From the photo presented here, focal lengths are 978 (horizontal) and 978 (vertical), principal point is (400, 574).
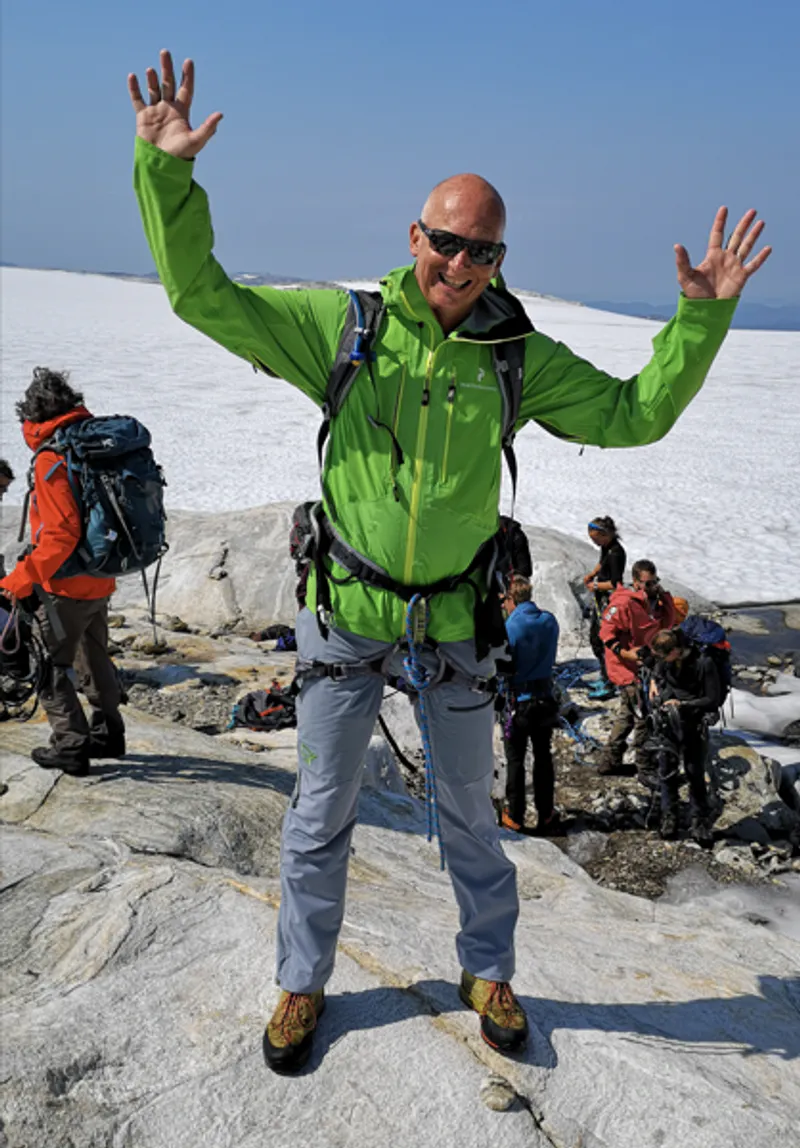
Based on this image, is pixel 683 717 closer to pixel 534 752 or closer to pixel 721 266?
pixel 534 752

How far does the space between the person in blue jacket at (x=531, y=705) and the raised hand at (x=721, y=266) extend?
5313 mm

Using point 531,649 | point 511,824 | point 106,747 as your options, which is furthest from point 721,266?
point 511,824

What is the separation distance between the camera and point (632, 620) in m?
9.81

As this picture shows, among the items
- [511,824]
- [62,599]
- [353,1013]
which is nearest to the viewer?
[353,1013]

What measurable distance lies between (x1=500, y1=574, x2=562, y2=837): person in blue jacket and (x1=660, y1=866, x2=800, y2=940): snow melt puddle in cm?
129

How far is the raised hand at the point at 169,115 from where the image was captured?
9.35 ft

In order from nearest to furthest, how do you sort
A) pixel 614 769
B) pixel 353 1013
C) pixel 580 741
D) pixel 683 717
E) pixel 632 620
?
pixel 353 1013 < pixel 683 717 < pixel 632 620 < pixel 614 769 < pixel 580 741

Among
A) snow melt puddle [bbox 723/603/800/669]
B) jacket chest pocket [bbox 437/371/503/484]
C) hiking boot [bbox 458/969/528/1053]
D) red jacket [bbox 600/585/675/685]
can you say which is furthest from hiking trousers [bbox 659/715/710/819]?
jacket chest pocket [bbox 437/371/503/484]

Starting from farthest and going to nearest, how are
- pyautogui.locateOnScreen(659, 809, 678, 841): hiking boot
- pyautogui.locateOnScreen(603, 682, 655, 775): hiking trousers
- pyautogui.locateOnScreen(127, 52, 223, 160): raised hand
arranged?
pyautogui.locateOnScreen(603, 682, 655, 775): hiking trousers, pyautogui.locateOnScreen(659, 809, 678, 841): hiking boot, pyautogui.locateOnScreen(127, 52, 223, 160): raised hand

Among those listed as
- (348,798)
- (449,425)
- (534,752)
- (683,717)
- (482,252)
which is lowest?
(534,752)

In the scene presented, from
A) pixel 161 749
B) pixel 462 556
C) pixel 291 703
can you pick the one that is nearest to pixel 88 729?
pixel 161 749

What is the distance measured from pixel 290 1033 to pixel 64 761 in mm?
3272

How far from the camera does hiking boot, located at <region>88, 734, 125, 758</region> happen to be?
6.38 meters

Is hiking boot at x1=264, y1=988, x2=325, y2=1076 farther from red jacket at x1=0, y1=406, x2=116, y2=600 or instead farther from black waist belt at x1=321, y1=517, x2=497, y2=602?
red jacket at x1=0, y1=406, x2=116, y2=600
